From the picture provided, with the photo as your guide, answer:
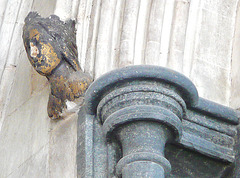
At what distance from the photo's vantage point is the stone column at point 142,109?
203 cm

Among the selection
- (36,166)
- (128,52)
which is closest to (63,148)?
(36,166)

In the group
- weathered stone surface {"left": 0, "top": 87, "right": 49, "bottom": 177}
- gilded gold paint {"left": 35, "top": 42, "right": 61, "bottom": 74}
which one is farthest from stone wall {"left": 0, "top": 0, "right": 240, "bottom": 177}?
gilded gold paint {"left": 35, "top": 42, "right": 61, "bottom": 74}

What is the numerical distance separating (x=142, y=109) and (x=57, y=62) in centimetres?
42

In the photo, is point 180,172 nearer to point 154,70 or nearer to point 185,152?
point 185,152

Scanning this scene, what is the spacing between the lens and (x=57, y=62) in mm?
2336

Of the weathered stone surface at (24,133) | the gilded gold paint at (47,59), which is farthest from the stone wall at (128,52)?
the gilded gold paint at (47,59)

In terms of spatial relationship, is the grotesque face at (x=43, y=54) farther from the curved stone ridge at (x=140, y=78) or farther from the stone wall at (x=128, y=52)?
the curved stone ridge at (x=140, y=78)

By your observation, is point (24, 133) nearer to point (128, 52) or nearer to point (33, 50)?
point (33, 50)

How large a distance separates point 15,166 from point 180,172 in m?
0.67

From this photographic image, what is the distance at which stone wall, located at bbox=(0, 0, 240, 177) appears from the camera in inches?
90.1

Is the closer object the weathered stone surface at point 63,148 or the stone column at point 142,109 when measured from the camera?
the stone column at point 142,109

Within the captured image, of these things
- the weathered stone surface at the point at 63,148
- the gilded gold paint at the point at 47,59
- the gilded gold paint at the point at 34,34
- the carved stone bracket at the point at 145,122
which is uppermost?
the gilded gold paint at the point at 34,34

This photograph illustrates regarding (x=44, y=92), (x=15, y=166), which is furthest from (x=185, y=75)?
(x=15, y=166)

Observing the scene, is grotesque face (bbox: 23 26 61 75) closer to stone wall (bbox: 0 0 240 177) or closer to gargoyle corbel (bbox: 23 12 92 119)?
gargoyle corbel (bbox: 23 12 92 119)
